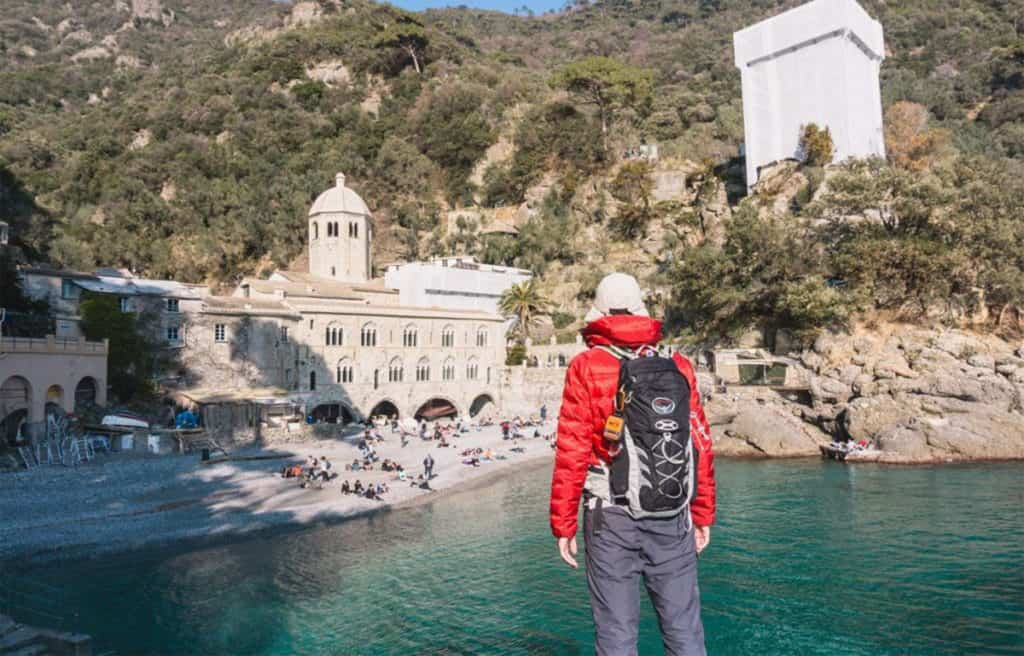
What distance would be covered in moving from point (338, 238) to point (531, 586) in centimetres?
3333

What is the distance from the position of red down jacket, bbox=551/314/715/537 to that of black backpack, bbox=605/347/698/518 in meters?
0.11

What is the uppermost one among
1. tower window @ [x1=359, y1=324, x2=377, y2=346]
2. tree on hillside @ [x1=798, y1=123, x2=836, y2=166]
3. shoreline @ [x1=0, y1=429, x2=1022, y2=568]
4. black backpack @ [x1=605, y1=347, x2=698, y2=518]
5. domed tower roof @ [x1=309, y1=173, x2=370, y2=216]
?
tree on hillside @ [x1=798, y1=123, x2=836, y2=166]

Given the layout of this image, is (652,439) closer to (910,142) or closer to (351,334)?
(351,334)

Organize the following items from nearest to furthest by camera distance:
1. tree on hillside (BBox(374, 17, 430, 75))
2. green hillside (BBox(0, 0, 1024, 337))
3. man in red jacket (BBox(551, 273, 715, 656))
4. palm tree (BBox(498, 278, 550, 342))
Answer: man in red jacket (BBox(551, 273, 715, 656))
green hillside (BBox(0, 0, 1024, 337))
palm tree (BBox(498, 278, 550, 342))
tree on hillside (BBox(374, 17, 430, 75))

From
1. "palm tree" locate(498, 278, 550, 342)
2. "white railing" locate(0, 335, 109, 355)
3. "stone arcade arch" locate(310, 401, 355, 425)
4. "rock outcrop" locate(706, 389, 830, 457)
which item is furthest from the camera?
"palm tree" locate(498, 278, 550, 342)

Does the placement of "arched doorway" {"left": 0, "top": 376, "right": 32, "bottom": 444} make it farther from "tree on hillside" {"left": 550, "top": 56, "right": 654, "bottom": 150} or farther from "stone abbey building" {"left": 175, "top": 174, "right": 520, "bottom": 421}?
"tree on hillside" {"left": 550, "top": 56, "right": 654, "bottom": 150}

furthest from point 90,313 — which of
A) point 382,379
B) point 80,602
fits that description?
point 80,602

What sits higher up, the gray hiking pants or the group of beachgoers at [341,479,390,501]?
the gray hiking pants

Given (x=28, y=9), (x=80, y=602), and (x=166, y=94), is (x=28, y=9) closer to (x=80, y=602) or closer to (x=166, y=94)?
(x=166, y=94)

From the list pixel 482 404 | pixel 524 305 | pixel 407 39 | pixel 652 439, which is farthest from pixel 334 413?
pixel 407 39

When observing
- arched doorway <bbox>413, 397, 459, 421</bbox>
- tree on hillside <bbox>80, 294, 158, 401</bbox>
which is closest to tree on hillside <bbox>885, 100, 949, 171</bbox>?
arched doorway <bbox>413, 397, 459, 421</bbox>

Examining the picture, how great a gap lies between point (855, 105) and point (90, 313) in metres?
43.7

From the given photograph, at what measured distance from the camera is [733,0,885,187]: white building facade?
137 ft

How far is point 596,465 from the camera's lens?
3645 mm
